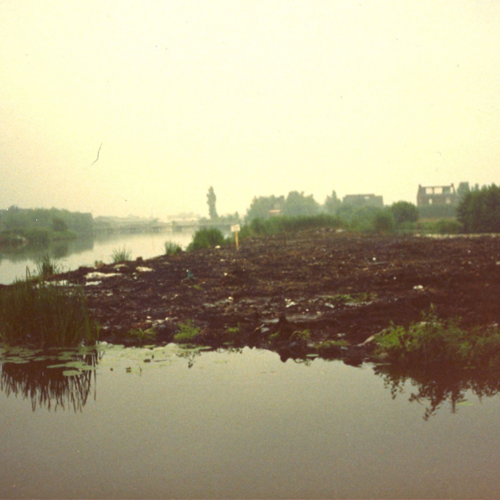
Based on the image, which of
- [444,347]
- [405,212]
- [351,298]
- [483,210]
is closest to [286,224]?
[405,212]

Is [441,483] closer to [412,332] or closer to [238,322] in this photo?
[412,332]

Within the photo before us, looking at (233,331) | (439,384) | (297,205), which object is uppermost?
(297,205)

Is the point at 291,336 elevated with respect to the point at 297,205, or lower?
lower

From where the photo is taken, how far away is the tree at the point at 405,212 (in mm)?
50344

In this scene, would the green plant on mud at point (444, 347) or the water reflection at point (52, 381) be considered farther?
the green plant on mud at point (444, 347)

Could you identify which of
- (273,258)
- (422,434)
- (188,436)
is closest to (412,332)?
(422,434)

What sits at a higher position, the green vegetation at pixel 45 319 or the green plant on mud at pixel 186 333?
the green vegetation at pixel 45 319

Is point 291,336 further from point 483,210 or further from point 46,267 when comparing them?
point 483,210

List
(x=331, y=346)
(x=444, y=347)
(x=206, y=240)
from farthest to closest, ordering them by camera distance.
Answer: (x=206, y=240)
(x=331, y=346)
(x=444, y=347)

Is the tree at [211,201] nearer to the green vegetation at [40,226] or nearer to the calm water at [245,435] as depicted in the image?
the green vegetation at [40,226]

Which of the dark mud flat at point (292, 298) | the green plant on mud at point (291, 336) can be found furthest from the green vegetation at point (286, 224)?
the green plant on mud at point (291, 336)

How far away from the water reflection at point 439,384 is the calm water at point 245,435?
0.03m

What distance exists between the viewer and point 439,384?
5.84 metres

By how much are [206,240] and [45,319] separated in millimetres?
24048
